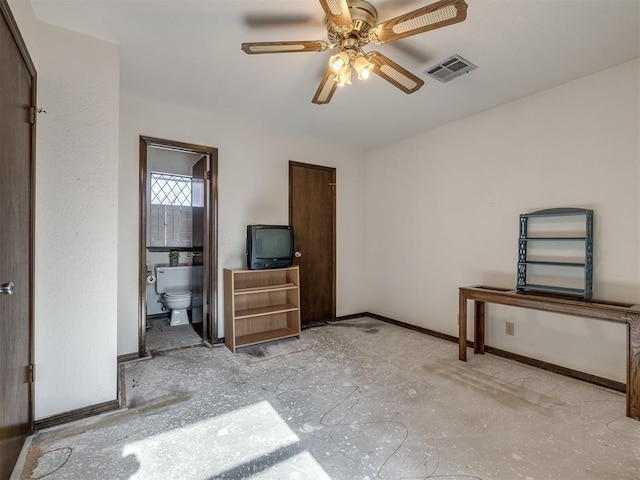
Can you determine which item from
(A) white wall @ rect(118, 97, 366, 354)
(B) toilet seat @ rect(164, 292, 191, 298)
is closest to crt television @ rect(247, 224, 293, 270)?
(A) white wall @ rect(118, 97, 366, 354)

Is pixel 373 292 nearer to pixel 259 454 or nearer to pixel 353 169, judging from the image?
pixel 353 169

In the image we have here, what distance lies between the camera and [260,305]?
11.2 feet

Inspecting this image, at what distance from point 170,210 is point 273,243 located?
2.34 meters

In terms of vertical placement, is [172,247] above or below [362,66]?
below

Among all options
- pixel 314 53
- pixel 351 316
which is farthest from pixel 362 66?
pixel 351 316

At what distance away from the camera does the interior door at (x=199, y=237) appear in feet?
11.0

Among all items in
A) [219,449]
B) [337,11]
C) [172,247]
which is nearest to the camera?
[337,11]

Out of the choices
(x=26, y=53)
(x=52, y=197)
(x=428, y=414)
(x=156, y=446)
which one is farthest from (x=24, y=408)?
(x=428, y=414)

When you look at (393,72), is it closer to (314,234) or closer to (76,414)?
(314,234)

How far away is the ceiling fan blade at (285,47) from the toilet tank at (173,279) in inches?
134

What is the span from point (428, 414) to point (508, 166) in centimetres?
233

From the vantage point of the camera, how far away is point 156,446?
160cm

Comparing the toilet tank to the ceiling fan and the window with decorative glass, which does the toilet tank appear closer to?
the window with decorative glass

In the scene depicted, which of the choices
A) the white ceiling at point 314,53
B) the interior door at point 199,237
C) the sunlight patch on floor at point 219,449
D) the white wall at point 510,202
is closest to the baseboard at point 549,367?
the white wall at point 510,202
